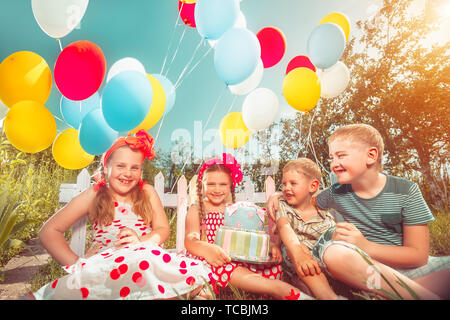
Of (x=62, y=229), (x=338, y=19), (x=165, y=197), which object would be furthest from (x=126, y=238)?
(x=338, y=19)

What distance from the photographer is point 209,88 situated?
3.20 meters

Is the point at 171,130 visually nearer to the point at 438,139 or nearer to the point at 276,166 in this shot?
the point at 276,166

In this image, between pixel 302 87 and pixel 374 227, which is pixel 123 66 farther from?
pixel 374 227

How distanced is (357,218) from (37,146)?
1946 mm

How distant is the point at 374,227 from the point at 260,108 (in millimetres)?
1372

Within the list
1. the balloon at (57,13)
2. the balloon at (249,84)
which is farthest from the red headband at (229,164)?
the balloon at (57,13)

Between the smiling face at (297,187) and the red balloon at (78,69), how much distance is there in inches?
51.6

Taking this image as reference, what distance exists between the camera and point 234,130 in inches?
106

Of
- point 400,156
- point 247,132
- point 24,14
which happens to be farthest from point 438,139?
point 24,14

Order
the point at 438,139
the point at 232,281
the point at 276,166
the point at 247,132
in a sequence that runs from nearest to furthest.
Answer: the point at 232,281
the point at 438,139
the point at 247,132
the point at 276,166

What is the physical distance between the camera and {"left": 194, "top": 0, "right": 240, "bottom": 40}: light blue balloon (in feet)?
6.54

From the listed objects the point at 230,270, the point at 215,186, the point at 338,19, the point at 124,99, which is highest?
the point at 338,19

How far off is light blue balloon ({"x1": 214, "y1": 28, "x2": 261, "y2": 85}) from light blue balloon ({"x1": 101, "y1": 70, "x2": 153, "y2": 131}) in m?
0.59

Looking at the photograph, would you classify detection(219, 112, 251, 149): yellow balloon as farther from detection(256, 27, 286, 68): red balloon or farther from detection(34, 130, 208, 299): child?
detection(34, 130, 208, 299): child
